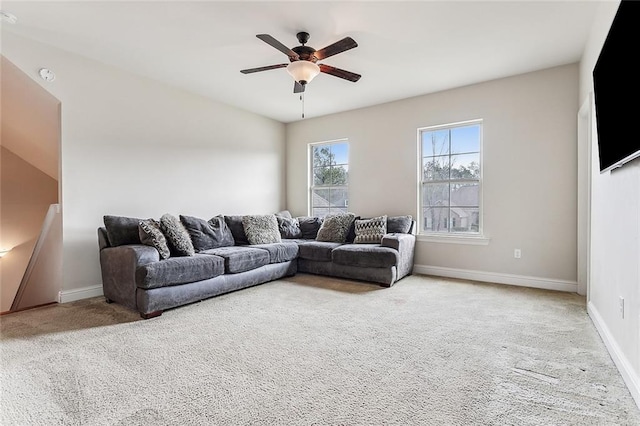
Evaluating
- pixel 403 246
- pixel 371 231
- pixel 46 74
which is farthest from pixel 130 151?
pixel 403 246

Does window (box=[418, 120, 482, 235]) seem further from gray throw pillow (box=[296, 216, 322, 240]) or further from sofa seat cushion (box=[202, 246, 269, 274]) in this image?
sofa seat cushion (box=[202, 246, 269, 274])

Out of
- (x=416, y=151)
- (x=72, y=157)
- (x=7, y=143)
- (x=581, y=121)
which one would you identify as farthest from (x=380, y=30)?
(x=7, y=143)

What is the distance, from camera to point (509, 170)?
13.6 ft

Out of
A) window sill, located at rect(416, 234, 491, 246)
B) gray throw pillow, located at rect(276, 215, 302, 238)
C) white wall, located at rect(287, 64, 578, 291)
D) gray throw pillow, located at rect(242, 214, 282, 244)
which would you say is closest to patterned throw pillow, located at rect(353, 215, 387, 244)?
white wall, located at rect(287, 64, 578, 291)

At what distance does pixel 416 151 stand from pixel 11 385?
4836mm

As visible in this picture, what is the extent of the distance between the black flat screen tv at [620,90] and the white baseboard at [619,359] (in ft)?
3.81

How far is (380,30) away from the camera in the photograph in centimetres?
297

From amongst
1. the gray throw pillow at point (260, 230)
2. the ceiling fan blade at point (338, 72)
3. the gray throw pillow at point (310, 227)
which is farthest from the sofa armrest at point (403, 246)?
the ceiling fan blade at point (338, 72)

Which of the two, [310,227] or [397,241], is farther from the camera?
[310,227]

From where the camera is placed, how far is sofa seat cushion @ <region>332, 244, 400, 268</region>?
400 cm

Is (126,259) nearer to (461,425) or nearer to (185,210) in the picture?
(185,210)

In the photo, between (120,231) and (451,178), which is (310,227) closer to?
(451,178)

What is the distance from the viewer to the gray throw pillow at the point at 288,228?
5.27 metres

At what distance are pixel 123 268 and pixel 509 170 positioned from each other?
461 centimetres
